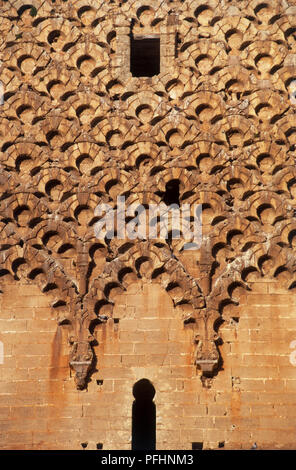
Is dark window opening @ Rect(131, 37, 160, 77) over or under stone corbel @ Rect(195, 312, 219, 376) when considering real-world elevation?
over

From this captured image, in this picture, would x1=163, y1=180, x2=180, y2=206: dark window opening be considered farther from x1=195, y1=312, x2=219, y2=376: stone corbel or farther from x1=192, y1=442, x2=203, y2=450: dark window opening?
x1=192, y1=442, x2=203, y2=450: dark window opening

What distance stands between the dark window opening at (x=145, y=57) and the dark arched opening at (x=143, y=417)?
5.05 m

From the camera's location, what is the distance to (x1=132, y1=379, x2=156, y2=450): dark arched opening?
1978cm

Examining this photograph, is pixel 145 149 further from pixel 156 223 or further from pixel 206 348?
pixel 206 348

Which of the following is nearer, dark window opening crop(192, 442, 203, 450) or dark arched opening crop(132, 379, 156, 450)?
dark window opening crop(192, 442, 203, 450)

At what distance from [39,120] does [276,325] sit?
4.71m

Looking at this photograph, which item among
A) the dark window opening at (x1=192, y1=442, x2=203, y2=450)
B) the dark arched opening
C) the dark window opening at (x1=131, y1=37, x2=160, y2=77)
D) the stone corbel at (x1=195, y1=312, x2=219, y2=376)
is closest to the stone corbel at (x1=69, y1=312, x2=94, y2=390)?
the dark arched opening

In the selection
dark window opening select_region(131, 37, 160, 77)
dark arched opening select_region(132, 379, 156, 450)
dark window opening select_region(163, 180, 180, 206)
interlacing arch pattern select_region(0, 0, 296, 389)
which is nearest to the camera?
dark arched opening select_region(132, 379, 156, 450)

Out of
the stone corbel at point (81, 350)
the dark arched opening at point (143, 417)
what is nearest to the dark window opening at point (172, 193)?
the stone corbel at point (81, 350)

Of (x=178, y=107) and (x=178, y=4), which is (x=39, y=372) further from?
(x=178, y=4)

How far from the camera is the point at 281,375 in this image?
64.2 feet

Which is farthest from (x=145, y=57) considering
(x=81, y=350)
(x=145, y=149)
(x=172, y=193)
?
(x=81, y=350)

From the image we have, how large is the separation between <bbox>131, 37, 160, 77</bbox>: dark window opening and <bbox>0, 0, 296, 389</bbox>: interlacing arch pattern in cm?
29

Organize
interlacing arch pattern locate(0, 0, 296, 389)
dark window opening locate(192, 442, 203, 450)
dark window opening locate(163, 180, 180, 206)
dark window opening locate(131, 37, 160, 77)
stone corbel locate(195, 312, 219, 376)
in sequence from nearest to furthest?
dark window opening locate(192, 442, 203, 450)
stone corbel locate(195, 312, 219, 376)
interlacing arch pattern locate(0, 0, 296, 389)
dark window opening locate(163, 180, 180, 206)
dark window opening locate(131, 37, 160, 77)
